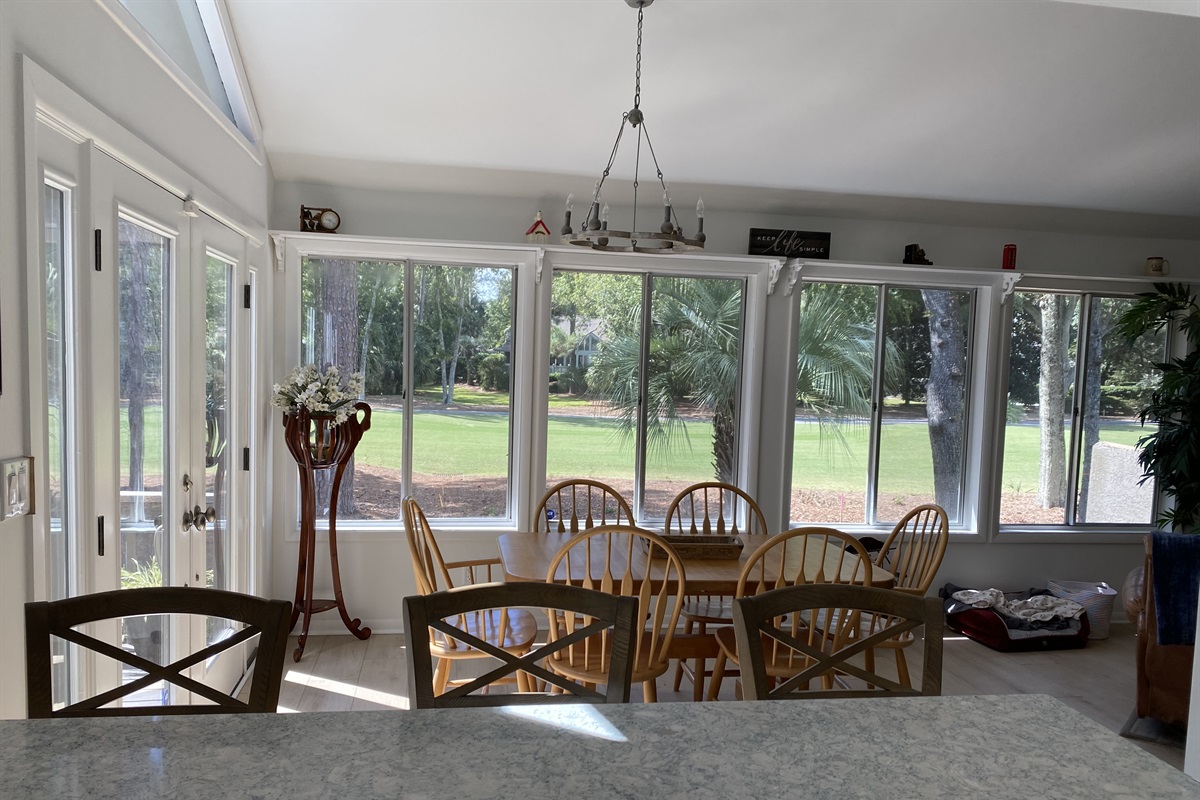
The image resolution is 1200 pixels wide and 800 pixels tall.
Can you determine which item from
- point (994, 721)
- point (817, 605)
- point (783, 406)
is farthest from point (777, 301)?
point (994, 721)

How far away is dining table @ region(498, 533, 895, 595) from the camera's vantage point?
2.94 metres

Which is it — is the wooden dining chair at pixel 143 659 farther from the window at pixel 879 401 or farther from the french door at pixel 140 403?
the window at pixel 879 401

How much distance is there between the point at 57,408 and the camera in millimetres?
1872

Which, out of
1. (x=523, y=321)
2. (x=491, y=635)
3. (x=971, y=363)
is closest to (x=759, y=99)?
(x=523, y=321)

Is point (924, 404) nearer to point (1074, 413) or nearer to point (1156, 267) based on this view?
point (1074, 413)

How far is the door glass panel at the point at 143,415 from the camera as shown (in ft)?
7.48

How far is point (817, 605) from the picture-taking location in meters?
1.53

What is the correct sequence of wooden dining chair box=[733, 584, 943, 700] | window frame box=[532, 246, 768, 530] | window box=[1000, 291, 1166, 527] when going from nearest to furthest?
wooden dining chair box=[733, 584, 943, 700]
window frame box=[532, 246, 768, 530]
window box=[1000, 291, 1166, 527]

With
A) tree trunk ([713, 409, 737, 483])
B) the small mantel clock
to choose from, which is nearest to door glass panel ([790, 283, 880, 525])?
tree trunk ([713, 409, 737, 483])

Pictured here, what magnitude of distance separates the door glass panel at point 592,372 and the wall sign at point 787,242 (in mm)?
701

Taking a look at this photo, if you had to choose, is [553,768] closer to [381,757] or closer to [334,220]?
[381,757]

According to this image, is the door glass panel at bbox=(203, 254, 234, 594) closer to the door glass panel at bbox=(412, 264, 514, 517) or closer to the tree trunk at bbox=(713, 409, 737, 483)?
the door glass panel at bbox=(412, 264, 514, 517)

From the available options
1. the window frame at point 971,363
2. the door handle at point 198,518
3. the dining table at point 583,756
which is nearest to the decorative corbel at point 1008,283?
the window frame at point 971,363

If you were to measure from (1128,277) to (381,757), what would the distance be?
5522 millimetres
